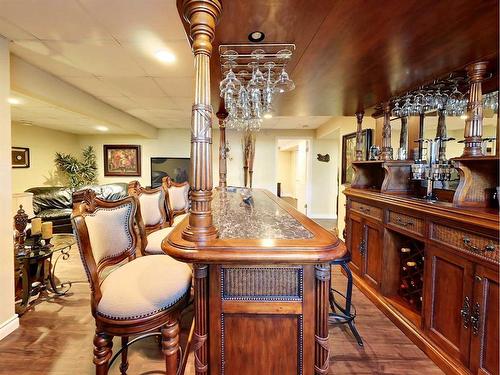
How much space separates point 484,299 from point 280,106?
2663 mm

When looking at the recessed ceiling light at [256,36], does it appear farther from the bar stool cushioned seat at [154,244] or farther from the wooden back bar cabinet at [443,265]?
the bar stool cushioned seat at [154,244]

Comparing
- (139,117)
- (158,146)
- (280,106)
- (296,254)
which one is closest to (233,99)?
(280,106)

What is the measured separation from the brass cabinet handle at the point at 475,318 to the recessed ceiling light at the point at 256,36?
6.48 feet

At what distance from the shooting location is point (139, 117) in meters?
5.17

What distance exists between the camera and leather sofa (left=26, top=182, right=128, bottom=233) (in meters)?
4.66

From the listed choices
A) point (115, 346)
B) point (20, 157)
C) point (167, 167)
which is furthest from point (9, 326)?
point (167, 167)

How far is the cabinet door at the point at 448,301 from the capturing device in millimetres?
1495

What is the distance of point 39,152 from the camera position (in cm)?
564

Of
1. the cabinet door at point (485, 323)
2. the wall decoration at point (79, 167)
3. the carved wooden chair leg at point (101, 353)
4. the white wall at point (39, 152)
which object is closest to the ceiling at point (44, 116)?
the white wall at point (39, 152)

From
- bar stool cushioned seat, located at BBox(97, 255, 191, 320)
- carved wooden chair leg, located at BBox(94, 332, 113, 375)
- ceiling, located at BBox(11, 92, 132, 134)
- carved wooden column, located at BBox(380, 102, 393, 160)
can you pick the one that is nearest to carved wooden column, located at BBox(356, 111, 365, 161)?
carved wooden column, located at BBox(380, 102, 393, 160)

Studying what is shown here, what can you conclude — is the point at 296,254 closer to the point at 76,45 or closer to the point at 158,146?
the point at 76,45

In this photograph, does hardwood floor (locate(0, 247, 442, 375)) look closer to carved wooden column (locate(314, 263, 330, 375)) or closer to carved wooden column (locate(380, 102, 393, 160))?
carved wooden column (locate(314, 263, 330, 375))

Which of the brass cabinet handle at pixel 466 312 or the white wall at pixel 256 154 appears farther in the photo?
the white wall at pixel 256 154

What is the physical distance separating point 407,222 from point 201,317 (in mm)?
1802
